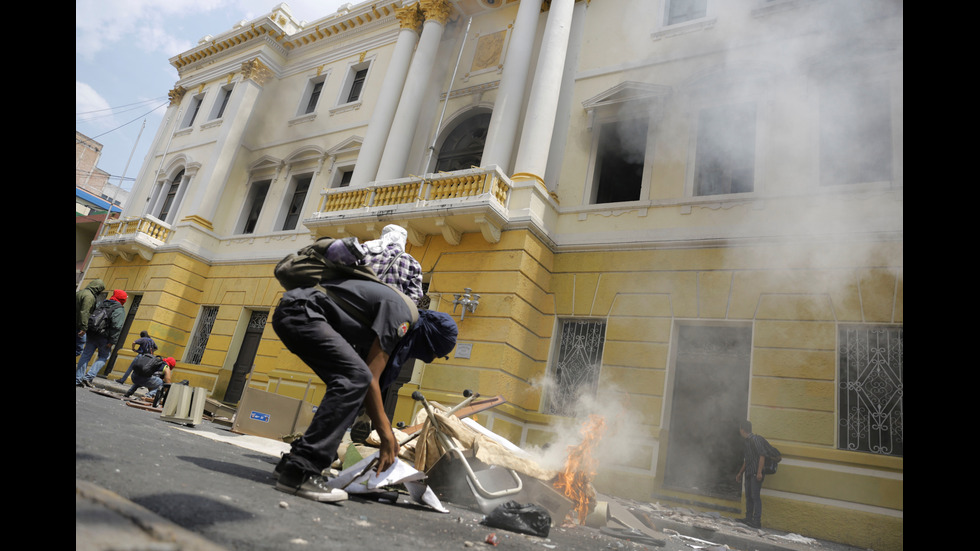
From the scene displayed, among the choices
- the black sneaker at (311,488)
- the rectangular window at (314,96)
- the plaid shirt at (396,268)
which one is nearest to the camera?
the black sneaker at (311,488)

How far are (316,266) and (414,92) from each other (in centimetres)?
1107

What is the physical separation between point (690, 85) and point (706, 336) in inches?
183

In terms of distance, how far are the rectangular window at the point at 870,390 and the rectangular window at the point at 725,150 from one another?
9.66 feet

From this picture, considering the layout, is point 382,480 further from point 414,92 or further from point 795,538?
point 414,92

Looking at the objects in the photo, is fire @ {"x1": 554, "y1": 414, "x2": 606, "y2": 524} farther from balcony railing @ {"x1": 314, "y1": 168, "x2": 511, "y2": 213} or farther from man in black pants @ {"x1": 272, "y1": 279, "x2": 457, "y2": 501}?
balcony railing @ {"x1": 314, "y1": 168, "x2": 511, "y2": 213}

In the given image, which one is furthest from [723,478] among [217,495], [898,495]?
[217,495]

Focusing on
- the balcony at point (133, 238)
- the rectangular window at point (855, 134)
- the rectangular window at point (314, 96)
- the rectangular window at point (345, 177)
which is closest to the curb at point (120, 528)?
the rectangular window at point (855, 134)

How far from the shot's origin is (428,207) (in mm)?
10141

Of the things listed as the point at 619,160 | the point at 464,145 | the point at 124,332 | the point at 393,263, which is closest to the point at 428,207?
the point at 464,145

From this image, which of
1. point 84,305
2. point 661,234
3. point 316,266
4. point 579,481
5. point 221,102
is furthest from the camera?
point 221,102

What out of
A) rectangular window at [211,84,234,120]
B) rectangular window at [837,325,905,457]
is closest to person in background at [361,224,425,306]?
rectangular window at [837,325,905,457]

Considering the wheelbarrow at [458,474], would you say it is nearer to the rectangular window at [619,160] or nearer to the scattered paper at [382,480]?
the scattered paper at [382,480]

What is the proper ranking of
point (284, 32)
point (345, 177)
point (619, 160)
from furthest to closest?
point (284, 32)
point (345, 177)
point (619, 160)

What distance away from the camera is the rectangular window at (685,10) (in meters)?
10.8
